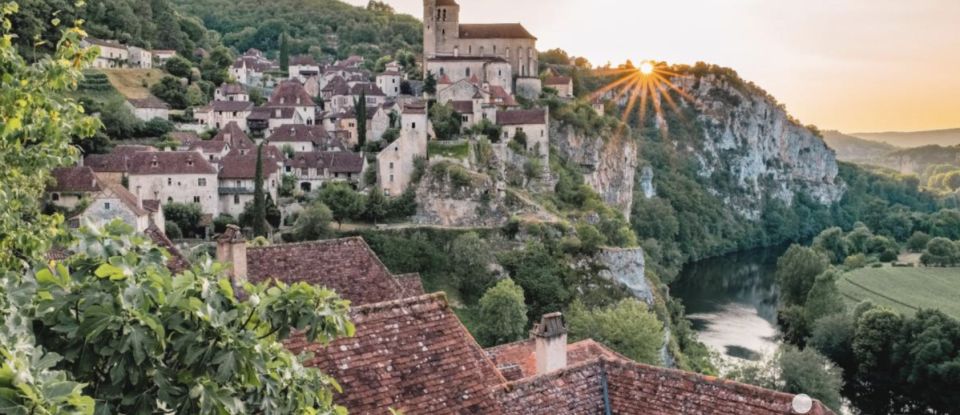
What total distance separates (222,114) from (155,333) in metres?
76.7

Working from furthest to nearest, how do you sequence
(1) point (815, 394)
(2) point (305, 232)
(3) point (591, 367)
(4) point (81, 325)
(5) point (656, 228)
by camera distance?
(5) point (656, 228)
(2) point (305, 232)
(1) point (815, 394)
(3) point (591, 367)
(4) point (81, 325)

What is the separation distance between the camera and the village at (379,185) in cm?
1055

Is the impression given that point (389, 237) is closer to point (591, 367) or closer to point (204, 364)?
point (591, 367)

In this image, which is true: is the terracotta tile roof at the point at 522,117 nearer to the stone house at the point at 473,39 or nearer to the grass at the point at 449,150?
the grass at the point at 449,150

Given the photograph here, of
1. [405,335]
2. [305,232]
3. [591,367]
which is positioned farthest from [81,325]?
[305,232]

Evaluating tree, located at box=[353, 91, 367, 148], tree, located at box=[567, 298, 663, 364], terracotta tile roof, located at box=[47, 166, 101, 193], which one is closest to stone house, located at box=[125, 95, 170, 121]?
tree, located at box=[353, 91, 367, 148]

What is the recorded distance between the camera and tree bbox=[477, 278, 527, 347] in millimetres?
47031

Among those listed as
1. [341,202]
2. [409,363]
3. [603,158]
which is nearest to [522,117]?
[603,158]

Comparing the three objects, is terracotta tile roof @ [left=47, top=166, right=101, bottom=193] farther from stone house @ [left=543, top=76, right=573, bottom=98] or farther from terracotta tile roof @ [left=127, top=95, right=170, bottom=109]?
stone house @ [left=543, top=76, right=573, bottom=98]

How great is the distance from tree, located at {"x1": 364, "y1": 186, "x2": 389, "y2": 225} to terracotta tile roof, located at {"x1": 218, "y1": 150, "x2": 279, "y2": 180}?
794 centimetres

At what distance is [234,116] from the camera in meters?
78.0

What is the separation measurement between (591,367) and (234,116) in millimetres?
70845

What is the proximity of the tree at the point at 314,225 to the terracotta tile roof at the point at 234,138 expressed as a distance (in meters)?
13.4

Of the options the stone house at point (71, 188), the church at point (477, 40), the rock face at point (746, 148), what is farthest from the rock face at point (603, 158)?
the rock face at point (746, 148)
